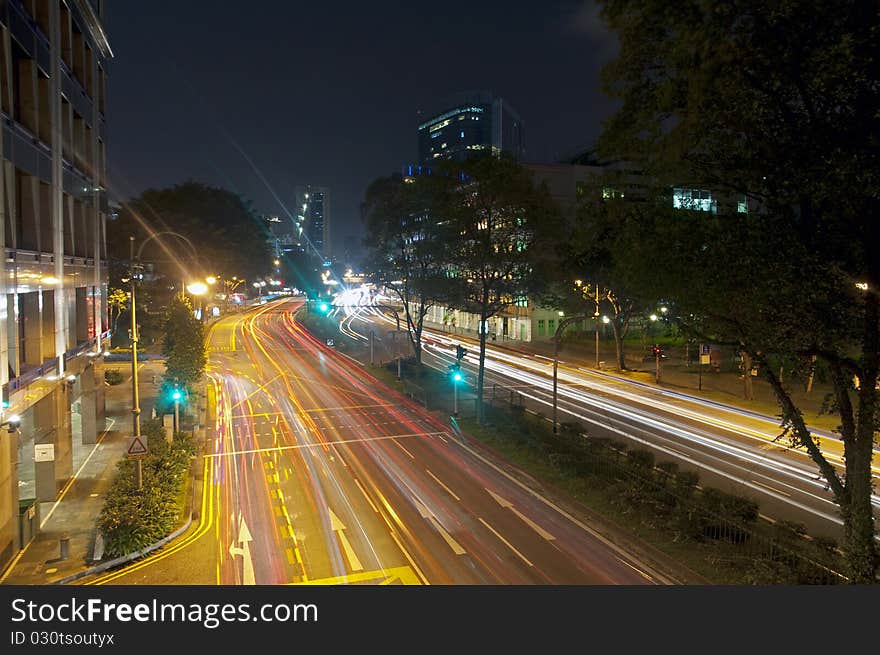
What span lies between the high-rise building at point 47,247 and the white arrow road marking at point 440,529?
10249mm

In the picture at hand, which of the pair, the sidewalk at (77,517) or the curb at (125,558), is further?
the sidewalk at (77,517)

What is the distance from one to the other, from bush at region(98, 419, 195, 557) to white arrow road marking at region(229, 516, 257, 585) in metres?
1.83

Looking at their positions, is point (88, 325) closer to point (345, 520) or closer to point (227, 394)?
point (227, 394)

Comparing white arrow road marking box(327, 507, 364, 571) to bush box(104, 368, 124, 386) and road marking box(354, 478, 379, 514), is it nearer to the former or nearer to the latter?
road marking box(354, 478, 379, 514)

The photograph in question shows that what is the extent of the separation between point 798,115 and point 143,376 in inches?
1686

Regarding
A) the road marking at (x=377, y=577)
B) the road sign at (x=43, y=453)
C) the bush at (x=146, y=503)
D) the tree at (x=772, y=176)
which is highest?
the tree at (x=772, y=176)

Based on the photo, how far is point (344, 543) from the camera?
14.7 meters

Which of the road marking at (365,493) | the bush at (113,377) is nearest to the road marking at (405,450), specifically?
the road marking at (365,493)

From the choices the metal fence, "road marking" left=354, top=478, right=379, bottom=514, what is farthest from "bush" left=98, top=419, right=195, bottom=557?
the metal fence

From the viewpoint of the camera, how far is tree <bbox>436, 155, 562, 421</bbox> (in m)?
26.2

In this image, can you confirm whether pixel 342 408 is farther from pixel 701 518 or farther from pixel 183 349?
pixel 701 518

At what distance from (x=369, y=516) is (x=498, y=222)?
1510cm

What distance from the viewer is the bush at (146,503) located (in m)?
14.3

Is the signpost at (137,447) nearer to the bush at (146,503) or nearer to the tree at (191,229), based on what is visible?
the bush at (146,503)
